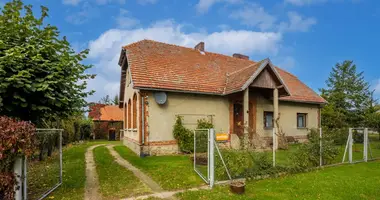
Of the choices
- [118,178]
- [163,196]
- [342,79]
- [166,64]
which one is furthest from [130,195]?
[342,79]

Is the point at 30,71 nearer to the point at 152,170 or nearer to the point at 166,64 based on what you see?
the point at 152,170

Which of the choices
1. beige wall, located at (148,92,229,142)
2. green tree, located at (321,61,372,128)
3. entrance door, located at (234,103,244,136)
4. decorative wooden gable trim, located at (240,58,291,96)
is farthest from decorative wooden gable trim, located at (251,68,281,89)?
green tree, located at (321,61,372,128)

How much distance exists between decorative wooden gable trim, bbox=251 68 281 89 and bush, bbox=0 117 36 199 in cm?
1140

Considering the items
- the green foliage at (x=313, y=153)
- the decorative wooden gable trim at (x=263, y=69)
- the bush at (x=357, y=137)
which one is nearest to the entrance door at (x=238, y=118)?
the decorative wooden gable trim at (x=263, y=69)

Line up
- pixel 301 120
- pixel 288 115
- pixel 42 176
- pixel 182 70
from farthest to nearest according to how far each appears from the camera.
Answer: pixel 301 120
pixel 288 115
pixel 182 70
pixel 42 176

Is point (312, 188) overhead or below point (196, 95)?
below

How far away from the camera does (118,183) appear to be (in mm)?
7379

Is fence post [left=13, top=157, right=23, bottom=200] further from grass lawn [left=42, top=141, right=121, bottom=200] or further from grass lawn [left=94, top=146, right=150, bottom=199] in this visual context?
grass lawn [left=94, top=146, right=150, bottom=199]

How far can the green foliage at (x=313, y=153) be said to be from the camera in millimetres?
9055

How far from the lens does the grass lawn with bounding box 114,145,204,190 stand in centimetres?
729

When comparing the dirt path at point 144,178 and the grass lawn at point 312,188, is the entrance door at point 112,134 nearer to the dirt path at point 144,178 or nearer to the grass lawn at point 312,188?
the dirt path at point 144,178

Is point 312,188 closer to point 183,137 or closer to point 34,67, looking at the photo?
point 183,137

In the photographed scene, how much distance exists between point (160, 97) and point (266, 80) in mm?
6522

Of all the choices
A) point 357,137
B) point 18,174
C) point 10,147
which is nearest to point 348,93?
point 357,137
